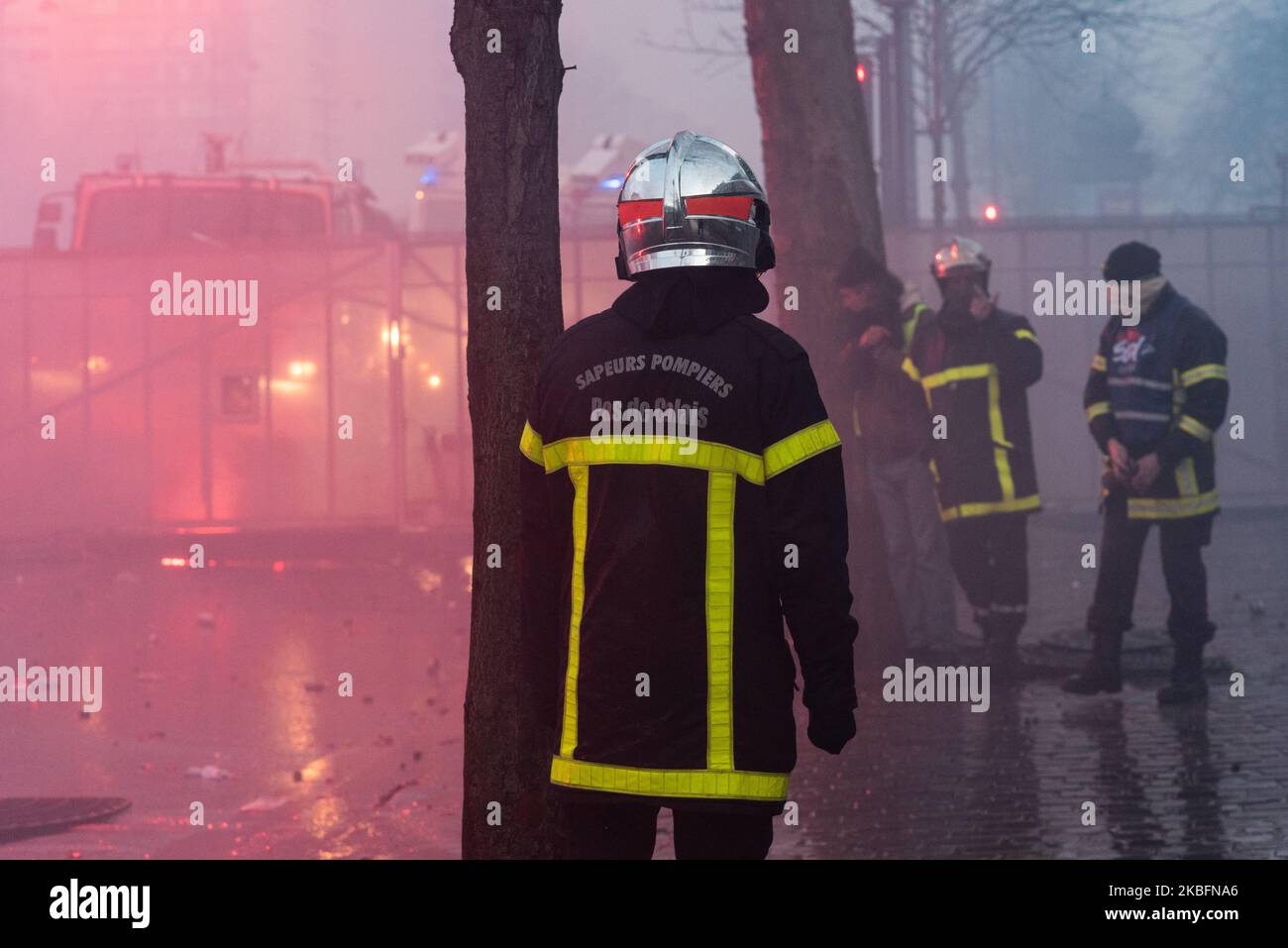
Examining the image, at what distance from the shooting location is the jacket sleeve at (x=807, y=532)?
319 cm

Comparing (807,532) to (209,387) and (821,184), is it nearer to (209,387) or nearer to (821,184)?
(821,184)

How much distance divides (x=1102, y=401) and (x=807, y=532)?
16.5 feet

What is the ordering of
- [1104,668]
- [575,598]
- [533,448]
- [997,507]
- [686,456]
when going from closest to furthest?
[686,456] → [575,598] → [533,448] → [1104,668] → [997,507]

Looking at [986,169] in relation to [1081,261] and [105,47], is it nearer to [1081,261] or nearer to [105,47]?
[105,47]

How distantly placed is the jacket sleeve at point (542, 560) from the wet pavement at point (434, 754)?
2.06 metres

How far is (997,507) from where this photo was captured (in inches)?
333

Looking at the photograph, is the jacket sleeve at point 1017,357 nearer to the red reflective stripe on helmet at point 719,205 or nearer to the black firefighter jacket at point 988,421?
the black firefighter jacket at point 988,421

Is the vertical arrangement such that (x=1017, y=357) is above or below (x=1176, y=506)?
above

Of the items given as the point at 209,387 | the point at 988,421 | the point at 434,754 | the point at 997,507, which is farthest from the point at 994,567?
the point at 209,387

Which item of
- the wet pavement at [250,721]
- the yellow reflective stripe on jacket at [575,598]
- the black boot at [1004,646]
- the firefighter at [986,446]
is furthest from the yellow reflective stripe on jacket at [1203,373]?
the yellow reflective stripe on jacket at [575,598]

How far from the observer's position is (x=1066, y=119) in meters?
51.9

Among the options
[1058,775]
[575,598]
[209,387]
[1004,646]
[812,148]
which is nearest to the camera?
[575,598]

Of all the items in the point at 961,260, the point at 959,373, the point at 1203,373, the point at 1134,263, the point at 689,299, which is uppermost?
the point at 961,260
